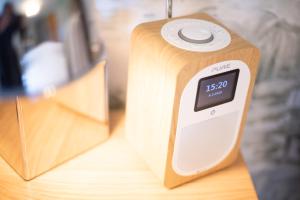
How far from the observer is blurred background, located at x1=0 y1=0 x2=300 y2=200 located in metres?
0.51

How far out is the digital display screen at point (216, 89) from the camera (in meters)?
0.61

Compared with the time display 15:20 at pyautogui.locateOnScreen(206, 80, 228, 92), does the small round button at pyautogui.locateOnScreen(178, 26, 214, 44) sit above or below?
above

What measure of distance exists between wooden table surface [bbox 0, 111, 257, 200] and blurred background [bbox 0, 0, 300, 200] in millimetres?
191

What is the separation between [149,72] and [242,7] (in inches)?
11.3

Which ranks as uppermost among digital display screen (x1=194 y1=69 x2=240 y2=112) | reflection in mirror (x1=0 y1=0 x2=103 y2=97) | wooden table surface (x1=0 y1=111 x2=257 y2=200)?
reflection in mirror (x1=0 y1=0 x2=103 y2=97)

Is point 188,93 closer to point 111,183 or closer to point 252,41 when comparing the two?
point 111,183

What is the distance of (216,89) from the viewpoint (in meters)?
0.63

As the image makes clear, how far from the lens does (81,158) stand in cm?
74

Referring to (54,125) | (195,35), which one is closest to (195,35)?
(195,35)

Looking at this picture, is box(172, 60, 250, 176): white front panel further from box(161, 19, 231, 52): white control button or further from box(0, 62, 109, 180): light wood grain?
box(0, 62, 109, 180): light wood grain

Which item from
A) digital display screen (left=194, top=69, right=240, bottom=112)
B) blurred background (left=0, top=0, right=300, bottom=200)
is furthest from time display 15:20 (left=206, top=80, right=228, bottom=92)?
blurred background (left=0, top=0, right=300, bottom=200)

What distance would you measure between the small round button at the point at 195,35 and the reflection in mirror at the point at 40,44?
0.51 ft

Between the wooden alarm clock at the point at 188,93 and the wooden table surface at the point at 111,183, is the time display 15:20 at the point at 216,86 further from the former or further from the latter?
the wooden table surface at the point at 111,183

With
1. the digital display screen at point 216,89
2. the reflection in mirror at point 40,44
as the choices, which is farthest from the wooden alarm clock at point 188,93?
the reflection in mirror at point 40,44
